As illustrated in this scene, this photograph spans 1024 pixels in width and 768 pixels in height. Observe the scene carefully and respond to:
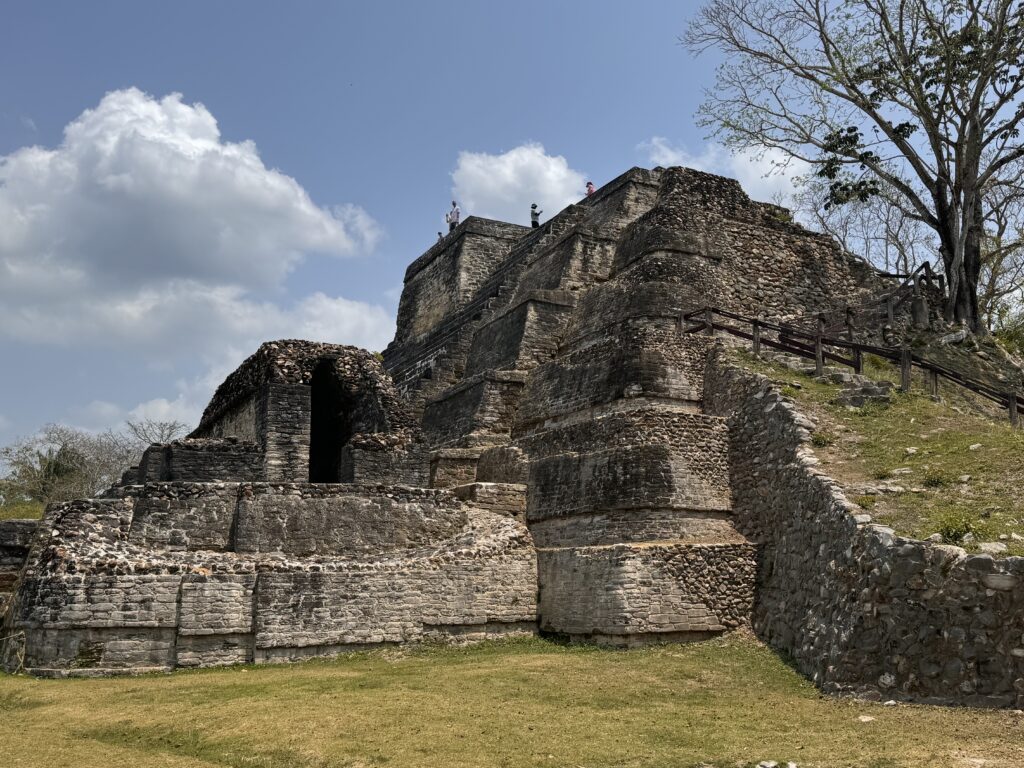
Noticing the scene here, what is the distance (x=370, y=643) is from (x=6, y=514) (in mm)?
12853

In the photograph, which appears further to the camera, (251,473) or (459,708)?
(251,473)

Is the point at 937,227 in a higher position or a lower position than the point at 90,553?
higher

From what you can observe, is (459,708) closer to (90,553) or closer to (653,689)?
(653,689)

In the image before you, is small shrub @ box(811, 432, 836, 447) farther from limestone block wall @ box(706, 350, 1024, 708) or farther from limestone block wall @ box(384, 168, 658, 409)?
limestone block wall @ box(384, 168, 658, 409)

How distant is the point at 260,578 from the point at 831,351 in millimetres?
10055

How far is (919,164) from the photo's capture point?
20172 mm

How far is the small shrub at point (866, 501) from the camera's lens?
1077cm

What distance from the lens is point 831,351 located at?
56.0 feet

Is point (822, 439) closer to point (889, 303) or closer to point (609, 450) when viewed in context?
point (609, 450)

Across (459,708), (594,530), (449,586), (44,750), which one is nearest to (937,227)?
(594,530)

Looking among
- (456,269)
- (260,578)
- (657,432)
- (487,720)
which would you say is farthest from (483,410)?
(456,269)

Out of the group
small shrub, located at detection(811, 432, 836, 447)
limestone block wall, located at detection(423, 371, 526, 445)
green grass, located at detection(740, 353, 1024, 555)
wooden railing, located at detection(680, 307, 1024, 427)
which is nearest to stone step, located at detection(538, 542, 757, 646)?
small shrub, located at detection(811, 432, 836, 447)

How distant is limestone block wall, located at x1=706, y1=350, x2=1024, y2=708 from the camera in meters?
8.61

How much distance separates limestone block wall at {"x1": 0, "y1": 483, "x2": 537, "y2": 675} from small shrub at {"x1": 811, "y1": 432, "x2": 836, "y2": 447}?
396 cm
